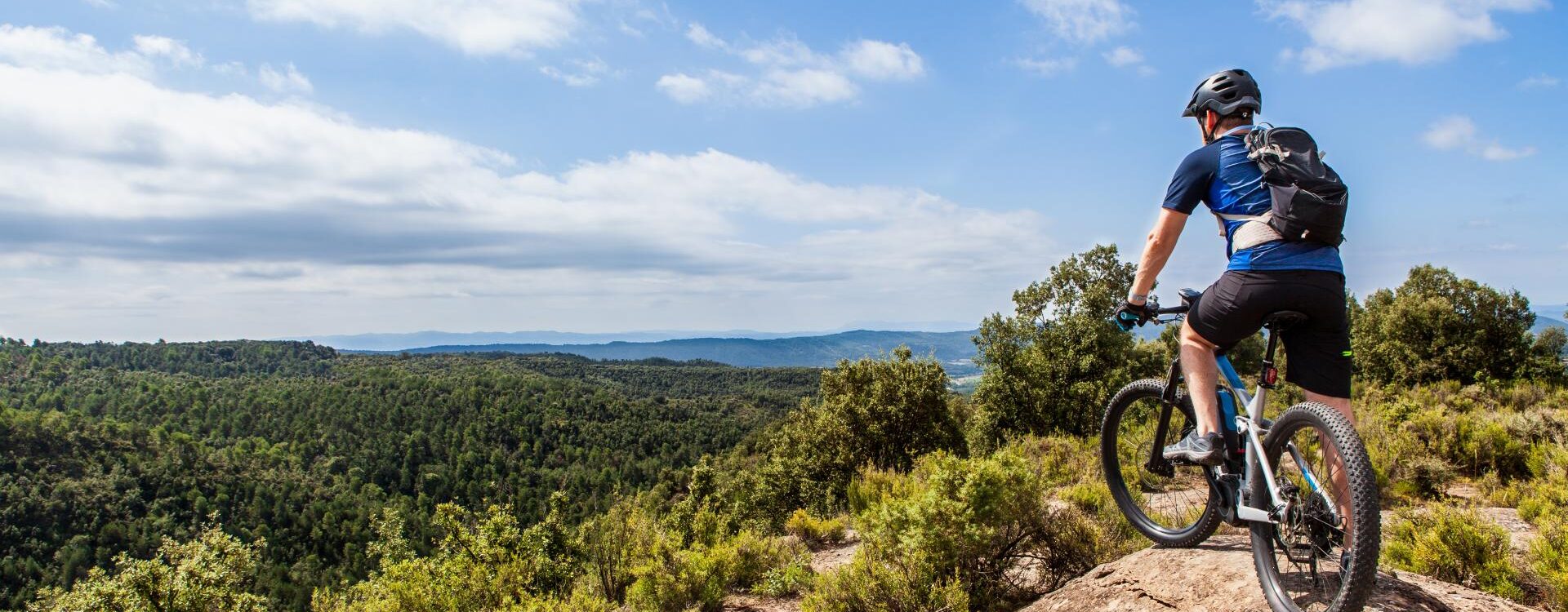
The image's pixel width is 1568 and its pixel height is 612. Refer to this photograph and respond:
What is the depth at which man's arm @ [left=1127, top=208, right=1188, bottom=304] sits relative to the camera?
3.25 meters

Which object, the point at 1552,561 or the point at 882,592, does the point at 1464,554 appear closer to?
the point at 1552,561

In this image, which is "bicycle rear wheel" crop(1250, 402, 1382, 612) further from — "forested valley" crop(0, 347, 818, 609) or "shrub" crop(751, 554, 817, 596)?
"forested valley" crop(0, 347, 818, 609)

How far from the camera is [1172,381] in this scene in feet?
13.5

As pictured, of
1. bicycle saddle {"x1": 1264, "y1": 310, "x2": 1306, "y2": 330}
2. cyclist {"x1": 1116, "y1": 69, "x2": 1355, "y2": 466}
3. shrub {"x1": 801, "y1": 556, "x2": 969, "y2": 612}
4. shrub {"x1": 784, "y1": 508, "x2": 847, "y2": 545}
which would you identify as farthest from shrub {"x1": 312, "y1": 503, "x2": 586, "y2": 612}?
bicycle saddle {"x1": 1264, "y1": 310, "x2": 1306, "y2": 330}

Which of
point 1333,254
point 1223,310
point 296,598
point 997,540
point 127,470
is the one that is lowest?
point 296,598

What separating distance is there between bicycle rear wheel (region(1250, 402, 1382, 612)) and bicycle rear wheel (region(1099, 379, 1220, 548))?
601 millimetres

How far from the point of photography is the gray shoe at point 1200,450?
11.1ft

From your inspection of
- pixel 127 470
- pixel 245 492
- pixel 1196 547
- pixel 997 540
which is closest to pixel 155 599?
pixel 997 540

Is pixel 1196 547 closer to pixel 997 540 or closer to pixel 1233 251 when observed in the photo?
pixel 997 540

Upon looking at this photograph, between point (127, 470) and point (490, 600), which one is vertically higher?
point (490, 600)

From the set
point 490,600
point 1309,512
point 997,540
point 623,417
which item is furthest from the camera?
point 623,417

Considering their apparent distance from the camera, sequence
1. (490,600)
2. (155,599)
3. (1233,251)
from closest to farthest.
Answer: (1233,251)
(490,600)
(155,599)

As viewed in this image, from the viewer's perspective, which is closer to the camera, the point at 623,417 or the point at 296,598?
the point at 296,598

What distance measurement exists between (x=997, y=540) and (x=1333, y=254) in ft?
9.64
